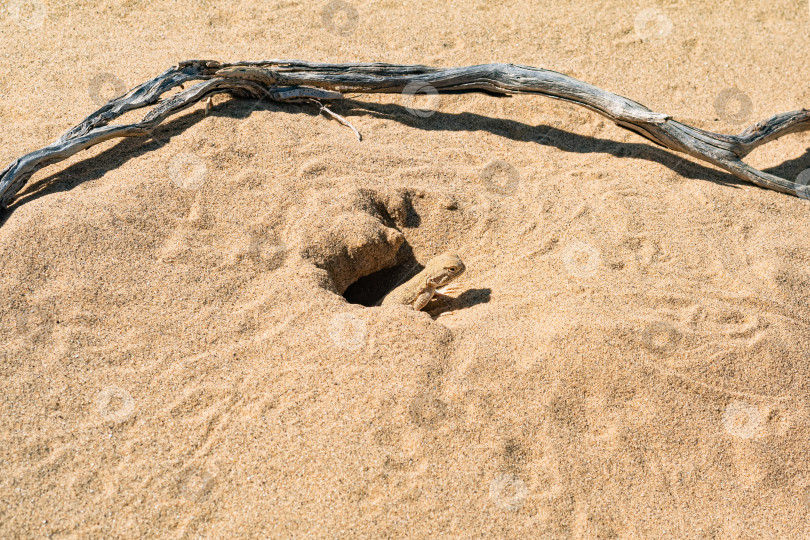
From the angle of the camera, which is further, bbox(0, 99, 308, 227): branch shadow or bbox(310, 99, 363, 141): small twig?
bbox(310, 99, 363, 141): small twig

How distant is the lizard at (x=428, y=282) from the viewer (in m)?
4.54

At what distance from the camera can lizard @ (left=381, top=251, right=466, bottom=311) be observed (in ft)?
14.9

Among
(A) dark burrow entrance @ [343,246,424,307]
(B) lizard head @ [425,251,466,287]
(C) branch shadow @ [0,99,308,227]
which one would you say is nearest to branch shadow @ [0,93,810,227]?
(C) branch shadow @ [0,99,308,227]

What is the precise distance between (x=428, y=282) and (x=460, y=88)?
2202mm

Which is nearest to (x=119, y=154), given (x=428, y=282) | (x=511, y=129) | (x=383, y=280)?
(x=383, y=280)

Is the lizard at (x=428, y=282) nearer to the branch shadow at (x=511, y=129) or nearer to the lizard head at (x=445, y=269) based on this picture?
the lizard head at (x=445, y=269)

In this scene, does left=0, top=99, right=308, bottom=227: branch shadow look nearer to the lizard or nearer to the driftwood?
the driftwood

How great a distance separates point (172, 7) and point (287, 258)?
4393 mm

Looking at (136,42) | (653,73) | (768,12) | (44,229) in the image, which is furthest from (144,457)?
(768,12)

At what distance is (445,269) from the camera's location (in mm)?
4520

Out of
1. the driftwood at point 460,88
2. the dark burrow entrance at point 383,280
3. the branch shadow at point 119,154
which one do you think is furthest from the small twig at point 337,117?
the dark burrow entrance at point 383,280

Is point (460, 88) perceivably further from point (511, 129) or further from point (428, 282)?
point (428, 282)

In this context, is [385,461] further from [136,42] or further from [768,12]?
[768,12]

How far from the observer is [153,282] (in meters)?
4.27
